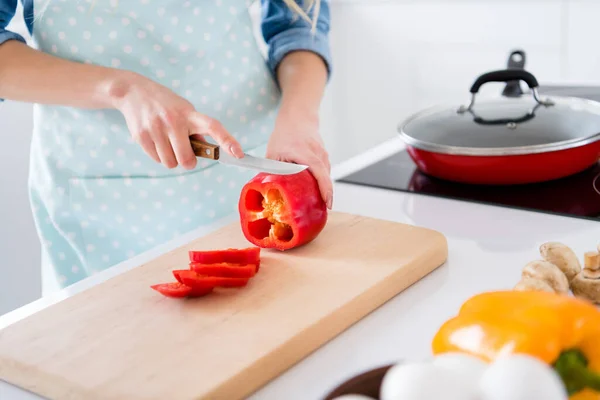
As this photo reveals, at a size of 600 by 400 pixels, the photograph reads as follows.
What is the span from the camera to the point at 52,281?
1431 mm

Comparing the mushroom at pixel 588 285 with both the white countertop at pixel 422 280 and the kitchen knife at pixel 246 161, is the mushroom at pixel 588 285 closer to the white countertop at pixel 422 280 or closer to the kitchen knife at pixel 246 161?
the white countertop at pixel 422 280

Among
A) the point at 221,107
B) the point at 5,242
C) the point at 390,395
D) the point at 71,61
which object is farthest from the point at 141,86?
the point at 5,242

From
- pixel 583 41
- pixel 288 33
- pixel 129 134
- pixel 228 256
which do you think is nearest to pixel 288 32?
pixel 288 33

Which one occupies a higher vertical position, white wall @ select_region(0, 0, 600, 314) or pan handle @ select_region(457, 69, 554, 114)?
pan handle @ select_region(457, 69, 554, 114)

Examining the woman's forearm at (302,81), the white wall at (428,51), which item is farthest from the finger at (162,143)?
the white wall at (428,51)

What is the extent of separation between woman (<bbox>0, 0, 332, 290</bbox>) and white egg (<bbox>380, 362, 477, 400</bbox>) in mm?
692

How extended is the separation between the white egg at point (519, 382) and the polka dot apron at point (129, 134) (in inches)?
38.3

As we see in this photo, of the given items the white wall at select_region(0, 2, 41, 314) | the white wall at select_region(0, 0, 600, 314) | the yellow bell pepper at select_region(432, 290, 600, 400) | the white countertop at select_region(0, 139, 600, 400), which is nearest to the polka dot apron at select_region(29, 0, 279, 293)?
the white countertop at select_region(0, 139, 600, 400)

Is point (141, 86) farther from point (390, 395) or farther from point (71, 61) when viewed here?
point (390, 395)

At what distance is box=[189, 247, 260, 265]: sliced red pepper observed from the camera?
3.23 feet

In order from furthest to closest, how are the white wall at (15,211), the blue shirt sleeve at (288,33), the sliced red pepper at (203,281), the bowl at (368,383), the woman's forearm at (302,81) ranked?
the white wall at (15,211), the blue shirt sleeve at (288,33), the woman's forearm at (302,81), the sliced red pepper at (203,281), the bowl at (368,383)

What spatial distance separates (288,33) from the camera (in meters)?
1.47

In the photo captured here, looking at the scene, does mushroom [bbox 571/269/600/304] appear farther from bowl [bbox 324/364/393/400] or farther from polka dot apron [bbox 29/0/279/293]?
polka dot apron [bbox 29/0/279/293]

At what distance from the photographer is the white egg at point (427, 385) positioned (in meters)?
0.44
